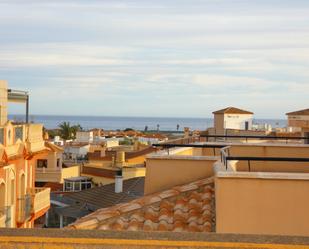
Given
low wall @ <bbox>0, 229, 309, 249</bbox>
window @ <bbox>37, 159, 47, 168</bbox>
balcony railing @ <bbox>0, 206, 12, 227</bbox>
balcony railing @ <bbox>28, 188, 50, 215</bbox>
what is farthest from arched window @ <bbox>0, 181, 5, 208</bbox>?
window @ <bbox>37, 159, 47, 168</bbox>

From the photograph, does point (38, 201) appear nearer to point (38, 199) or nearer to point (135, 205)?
point (38, 199)

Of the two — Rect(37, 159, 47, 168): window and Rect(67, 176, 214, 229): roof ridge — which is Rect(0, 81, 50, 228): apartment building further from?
Rect(37, 159, 47, 168): window

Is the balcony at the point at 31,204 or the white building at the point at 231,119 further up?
the white building at the point at 231,119

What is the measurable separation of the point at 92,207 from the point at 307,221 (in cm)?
2231

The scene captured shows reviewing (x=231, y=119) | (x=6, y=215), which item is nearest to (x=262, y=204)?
(x=6, y=215)

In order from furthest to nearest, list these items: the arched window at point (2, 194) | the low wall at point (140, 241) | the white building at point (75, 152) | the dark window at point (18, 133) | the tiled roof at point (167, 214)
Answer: the white building at point (75, 152), the dark window at point (18, 133), the arched window at point (2, 194), the tiled roof at point (167, 214), the low wall at point (140, 241)

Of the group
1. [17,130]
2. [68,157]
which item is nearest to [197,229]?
[17,130]

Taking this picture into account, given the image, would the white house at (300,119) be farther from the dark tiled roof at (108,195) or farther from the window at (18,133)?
the window at (18,133)

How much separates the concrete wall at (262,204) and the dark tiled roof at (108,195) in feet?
63.7

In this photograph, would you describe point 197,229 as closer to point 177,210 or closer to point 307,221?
point 177,210

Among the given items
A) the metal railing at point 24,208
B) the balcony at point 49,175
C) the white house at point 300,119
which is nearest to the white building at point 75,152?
the balcony at point 49,175

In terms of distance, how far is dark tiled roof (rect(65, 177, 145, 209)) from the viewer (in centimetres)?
2796

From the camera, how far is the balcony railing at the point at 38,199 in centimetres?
2173

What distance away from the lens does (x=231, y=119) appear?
37.0 metres
